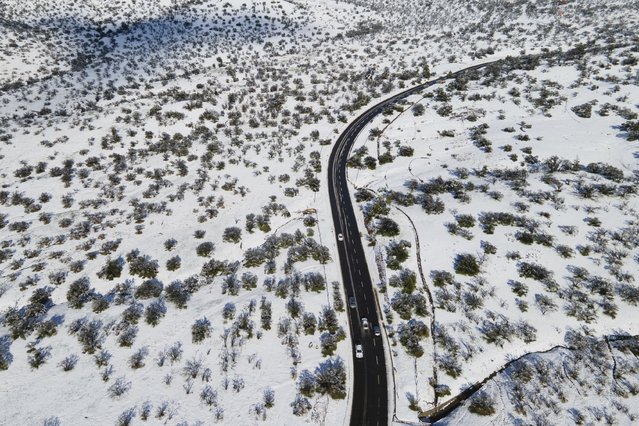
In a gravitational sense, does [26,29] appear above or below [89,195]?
above

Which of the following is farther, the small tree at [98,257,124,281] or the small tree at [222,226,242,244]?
the small tree at [222,226,242,244]

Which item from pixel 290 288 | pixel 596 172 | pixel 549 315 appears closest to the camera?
pixel 549 315

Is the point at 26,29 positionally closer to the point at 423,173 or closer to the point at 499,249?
the point at 423,173

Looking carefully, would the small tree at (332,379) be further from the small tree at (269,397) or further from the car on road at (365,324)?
the car on road at (365,324)

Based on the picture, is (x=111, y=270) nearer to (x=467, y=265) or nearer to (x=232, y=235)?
(x=232, y=235)

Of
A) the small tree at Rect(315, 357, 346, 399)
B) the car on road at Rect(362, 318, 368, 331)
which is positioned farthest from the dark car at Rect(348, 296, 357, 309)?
Answer: the small tree at Rect(315, 357, 346, 399)

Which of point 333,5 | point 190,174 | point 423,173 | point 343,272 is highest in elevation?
point 333,5

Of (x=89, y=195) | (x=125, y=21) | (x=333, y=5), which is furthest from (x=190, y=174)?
(x=333, y=5)

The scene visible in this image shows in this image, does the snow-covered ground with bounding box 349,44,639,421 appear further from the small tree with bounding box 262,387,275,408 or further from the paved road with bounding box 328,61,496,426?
the small tree with bounding box 262,387,275,408

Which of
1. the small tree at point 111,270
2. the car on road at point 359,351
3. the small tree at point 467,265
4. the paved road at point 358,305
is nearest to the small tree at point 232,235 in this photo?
the small tree at point 111,270
